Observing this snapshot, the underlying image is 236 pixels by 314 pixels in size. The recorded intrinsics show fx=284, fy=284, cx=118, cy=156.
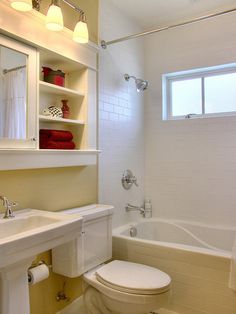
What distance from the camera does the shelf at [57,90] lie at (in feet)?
6.24

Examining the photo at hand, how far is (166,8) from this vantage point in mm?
2789

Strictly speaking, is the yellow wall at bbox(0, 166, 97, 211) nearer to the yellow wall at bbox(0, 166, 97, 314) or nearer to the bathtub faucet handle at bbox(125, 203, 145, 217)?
the yellow wall at bbox(0, 166, 97, 314)

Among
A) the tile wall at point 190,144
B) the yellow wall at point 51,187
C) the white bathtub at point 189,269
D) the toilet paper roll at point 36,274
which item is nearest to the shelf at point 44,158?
the yellow wall at point 51,187

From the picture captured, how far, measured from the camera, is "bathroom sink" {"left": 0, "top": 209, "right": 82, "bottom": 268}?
1214 millimetres

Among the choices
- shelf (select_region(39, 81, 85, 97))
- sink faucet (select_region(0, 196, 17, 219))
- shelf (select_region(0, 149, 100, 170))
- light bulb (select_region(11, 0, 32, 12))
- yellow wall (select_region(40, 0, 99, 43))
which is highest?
yellow wall (select_region(40, 0, 99, 43))

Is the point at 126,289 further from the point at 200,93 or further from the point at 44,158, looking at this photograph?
the point at 200,93

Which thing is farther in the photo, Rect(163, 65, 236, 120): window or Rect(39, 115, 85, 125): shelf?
Rect(163, 65, 236, 120): window

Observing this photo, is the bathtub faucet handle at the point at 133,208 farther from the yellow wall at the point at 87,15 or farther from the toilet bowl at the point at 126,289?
the yellow wall at the point at 87,15

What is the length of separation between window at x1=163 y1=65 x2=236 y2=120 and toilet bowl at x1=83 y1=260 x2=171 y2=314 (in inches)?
70.2

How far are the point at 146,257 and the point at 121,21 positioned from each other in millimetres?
2238

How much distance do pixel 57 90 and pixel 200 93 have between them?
1688 mm

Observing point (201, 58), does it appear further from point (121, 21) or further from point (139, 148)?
point (139, 148)

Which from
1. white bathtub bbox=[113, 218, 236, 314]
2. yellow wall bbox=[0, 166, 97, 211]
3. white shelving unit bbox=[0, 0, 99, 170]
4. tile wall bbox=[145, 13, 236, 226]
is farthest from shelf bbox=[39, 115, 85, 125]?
tile wall bbox=[145, 13, 236, 226]

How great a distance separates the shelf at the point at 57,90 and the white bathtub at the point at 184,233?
1241mm
